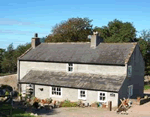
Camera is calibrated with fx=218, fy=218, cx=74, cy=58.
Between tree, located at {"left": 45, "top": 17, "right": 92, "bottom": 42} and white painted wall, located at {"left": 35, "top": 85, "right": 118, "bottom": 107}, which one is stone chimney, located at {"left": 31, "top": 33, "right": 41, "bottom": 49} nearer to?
white painted wall, located at {"left": 35, "top": 85, "right": 118, "bottom": 107}

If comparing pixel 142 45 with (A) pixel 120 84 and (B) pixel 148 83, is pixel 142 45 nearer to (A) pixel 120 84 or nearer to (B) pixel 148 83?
(B) pixel 148 83

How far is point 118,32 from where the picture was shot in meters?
63.5

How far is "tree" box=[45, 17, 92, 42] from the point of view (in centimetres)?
6044

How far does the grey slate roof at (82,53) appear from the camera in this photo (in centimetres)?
3113

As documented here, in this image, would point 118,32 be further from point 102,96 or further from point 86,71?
point 102,96

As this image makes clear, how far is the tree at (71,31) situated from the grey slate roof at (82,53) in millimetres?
21191

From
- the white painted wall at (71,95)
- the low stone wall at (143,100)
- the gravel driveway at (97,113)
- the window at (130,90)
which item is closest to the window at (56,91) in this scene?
the white painted wall at (71,95)

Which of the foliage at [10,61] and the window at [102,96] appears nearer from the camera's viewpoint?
the window at [102,96]

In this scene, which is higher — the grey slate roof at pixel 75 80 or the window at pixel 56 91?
the grey slate roof at pixel 75 80

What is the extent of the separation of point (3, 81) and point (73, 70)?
1786 cm

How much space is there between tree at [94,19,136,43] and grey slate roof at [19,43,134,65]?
76.3 feet

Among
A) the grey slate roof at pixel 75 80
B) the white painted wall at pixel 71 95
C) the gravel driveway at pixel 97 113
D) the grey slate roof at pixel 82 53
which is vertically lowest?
the gravel driveway at pixel 97 113

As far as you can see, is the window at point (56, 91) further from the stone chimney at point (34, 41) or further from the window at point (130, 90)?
the stone chimney at point (34, 41)

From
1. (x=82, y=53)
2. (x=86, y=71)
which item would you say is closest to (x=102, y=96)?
(x=86, y=71)
